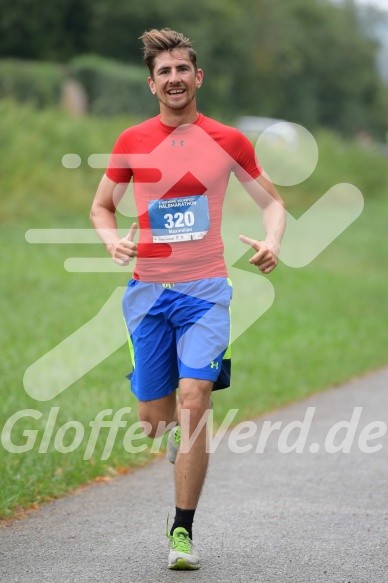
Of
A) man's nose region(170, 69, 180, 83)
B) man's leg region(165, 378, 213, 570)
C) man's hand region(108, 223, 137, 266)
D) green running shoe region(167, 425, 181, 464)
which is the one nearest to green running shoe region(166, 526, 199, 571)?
man's leg region(165, 378, 213, 570)

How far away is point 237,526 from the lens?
20.2ft

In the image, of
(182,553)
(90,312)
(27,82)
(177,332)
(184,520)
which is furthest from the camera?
(27,82)

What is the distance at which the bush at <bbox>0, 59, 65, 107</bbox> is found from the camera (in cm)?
3416

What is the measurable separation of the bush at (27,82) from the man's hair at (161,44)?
2798 cm

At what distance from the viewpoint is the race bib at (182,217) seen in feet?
18.5

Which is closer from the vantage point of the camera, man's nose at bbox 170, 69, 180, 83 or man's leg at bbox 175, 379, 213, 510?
man's leg at bbox 175, 379, 213, 510

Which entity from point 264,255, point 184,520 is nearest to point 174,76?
point 264,255

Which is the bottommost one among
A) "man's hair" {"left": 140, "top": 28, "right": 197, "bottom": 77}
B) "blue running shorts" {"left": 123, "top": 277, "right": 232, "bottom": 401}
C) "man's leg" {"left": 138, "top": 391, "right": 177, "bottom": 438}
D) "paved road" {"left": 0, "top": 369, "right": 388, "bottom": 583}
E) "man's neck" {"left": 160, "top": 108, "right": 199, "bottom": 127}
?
"paved road" {"left": 0, "top": 369, "right": 388, "bottom": 583}

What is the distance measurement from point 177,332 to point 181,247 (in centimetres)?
40

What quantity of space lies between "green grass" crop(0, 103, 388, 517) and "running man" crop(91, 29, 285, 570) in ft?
4.34

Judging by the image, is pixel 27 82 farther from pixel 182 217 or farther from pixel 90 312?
pixel 182 217

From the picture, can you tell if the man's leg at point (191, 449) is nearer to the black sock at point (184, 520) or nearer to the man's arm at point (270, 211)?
the black sock at point (184, 520)

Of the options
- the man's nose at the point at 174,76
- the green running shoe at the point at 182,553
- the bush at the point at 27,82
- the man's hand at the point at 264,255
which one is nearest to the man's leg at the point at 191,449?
the green running shoe at the point at 182,553

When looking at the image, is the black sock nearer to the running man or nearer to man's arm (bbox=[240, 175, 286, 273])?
the running man
